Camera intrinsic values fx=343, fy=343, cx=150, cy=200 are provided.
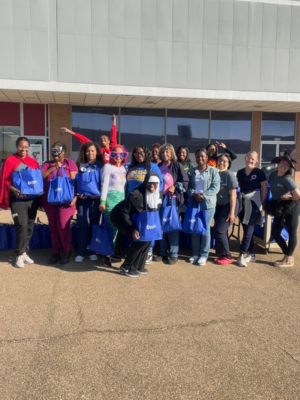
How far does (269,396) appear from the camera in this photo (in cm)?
242

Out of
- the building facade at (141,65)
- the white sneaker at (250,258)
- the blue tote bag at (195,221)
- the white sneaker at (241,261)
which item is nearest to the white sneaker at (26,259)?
the blue tote bag at (195,221)

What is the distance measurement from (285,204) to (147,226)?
222 cm

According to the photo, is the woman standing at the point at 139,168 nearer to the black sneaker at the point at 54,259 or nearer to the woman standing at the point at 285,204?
the black sneaker at the point at 54,259

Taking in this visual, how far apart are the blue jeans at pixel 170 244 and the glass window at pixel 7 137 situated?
415 inches

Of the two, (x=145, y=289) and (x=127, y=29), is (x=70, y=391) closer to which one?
(x=145, y=289)

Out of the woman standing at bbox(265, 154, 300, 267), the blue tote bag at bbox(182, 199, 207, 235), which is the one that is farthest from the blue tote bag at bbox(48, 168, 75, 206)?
the woman standing at bbox(265, 154, 300, 267)

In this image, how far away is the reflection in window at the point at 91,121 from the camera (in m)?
14.5

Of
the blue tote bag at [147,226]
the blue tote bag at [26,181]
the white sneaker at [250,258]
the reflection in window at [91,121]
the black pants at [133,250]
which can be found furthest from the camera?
the reflection in window at [91,121]

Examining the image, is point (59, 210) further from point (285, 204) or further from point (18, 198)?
point (285, 204)

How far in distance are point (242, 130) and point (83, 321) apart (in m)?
14.3

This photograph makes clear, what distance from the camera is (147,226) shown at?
4.40 meters

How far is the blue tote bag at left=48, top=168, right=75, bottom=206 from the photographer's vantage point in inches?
192

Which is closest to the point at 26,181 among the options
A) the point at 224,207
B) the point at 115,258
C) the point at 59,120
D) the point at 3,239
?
the point at 3,239

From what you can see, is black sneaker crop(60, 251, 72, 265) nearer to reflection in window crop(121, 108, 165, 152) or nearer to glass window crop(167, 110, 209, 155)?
reflection in window crop(121, 108, 165, 152)
